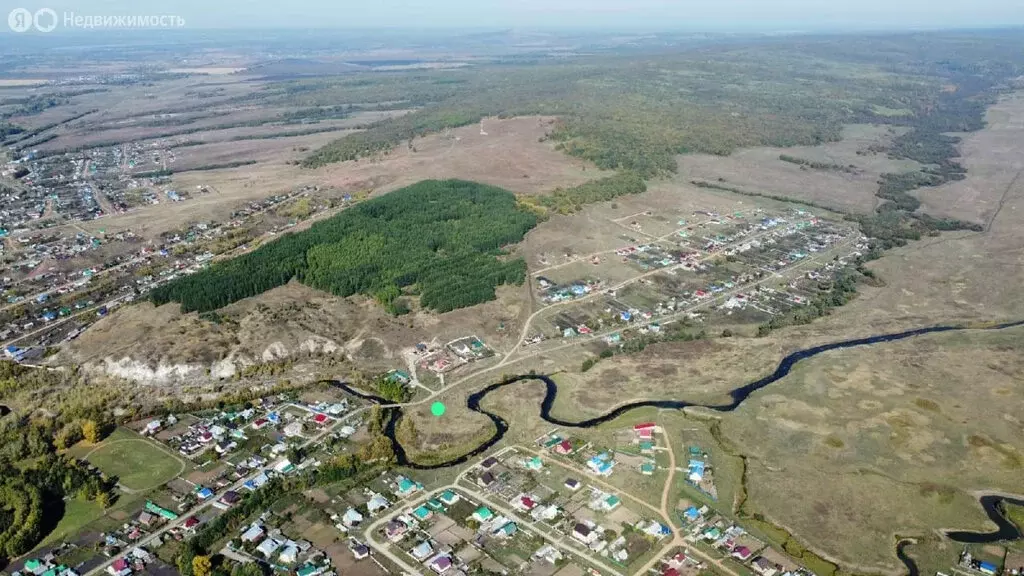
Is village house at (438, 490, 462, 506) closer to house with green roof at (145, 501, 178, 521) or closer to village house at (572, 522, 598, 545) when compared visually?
village house at (572, 522, 598, 545)

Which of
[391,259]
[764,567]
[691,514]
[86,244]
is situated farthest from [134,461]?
[86,244]

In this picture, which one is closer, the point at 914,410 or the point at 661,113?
the point at 914,410

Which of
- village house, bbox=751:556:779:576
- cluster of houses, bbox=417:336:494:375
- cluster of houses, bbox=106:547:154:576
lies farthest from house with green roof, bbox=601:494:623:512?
cluster of houses, bbox=106:547:154:576

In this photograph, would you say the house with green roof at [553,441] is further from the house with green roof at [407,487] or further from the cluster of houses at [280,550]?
the cluster of houses at [280,550]

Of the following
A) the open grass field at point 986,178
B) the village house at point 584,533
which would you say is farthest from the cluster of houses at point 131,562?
the open grass field at point 986,178

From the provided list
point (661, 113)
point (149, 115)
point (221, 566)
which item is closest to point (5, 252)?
point (221, 566)

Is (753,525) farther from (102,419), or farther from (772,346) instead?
(102,419)
